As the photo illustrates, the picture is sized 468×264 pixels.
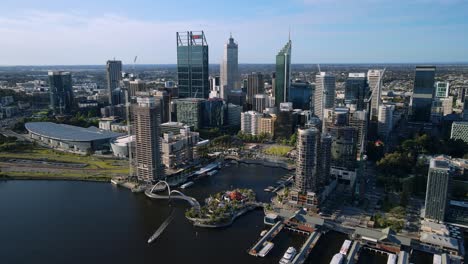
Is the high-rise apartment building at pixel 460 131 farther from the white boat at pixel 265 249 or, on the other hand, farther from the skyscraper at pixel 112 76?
the skyscraper at pixel 112 76

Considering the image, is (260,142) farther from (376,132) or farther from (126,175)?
(126,175)

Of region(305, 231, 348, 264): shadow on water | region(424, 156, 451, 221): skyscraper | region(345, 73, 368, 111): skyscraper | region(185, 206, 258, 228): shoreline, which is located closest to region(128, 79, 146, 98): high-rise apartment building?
region(345, 73, 368, 111): skyscraper

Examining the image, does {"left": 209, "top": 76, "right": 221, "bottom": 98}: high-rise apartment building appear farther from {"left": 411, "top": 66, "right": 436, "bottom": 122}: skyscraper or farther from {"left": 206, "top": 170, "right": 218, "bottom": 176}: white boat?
{"left": 206, "top": 170, "right": 218, "bottom": 176}: white boat

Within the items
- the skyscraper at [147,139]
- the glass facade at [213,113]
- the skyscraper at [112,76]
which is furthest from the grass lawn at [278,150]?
the skyscraper at [112,76]

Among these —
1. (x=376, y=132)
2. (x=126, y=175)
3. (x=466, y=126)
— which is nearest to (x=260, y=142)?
A: (x=376, y=132)

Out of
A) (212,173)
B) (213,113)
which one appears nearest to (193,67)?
(213,113)
